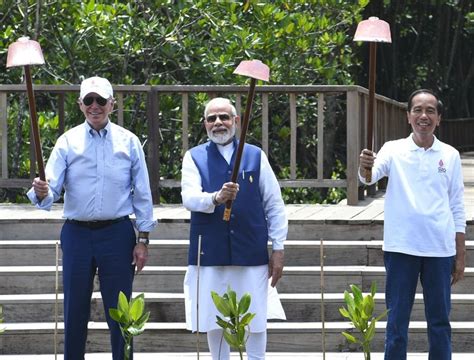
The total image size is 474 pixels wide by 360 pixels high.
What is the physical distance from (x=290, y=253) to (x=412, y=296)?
2.53 m

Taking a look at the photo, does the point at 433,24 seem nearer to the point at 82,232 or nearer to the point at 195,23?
the point at 195,23

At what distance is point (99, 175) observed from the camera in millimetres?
7441

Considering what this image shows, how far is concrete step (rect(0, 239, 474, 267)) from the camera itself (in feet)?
32.5

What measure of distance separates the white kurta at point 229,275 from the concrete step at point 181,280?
6.89 ft

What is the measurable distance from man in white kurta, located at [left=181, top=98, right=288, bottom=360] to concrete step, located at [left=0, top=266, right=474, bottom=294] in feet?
7.12

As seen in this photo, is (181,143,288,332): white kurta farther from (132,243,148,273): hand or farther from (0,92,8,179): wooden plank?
(0,92,8,179): wooden plank

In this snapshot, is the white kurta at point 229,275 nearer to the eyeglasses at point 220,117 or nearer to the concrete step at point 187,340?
the eyeglasses at point 220,117

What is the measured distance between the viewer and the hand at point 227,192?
7102 millimetres

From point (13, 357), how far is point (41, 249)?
4.22 ft

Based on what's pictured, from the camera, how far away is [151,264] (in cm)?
1001

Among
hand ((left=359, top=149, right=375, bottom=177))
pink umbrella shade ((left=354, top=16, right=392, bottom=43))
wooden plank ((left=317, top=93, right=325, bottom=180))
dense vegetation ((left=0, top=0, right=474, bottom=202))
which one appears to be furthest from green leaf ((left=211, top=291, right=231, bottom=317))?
dense vegetation ((left=0, top=0, right=474, bottom=202))

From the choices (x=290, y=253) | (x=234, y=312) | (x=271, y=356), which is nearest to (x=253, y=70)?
(x=234, y=312)

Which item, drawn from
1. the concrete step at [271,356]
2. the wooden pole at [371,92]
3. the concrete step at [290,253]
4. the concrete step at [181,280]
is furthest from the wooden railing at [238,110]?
the wooden pole at [371,92]

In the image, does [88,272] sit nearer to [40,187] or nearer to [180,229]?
[40,187]
